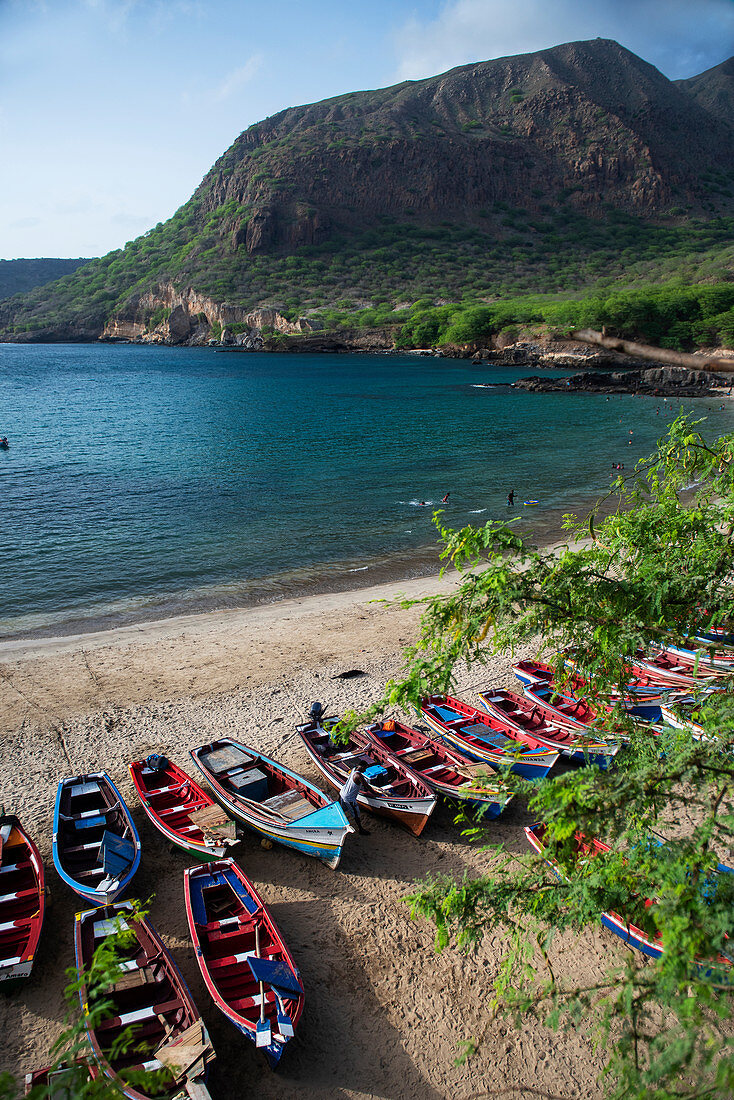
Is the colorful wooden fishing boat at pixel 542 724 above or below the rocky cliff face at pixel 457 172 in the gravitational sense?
below

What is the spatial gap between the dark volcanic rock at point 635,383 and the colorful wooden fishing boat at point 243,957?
74.3 meters

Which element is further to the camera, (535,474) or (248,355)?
(248,355)

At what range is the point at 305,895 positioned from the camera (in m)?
9.81

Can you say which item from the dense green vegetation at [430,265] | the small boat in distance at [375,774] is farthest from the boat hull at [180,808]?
the dense green vegetation at [430,265]

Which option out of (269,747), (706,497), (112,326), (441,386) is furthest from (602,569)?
(112,326)

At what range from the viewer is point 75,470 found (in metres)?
40.3

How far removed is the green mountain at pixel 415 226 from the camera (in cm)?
15038

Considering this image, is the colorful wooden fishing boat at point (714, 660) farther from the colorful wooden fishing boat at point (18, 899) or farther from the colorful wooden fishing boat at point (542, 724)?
the colorful wooden fishing boat at point (18, 899)

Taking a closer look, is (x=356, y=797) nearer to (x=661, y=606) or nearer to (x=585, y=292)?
(x=661, y=606)

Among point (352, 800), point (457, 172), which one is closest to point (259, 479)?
point (352, 800)

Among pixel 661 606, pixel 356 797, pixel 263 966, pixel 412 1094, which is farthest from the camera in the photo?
pixel 356 797

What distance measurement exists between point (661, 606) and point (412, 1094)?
6058 millimetres

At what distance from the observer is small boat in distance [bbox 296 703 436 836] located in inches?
428

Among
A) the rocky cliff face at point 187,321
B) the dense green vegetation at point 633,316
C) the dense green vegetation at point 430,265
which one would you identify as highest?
the dense green vegetation at point 430,265
